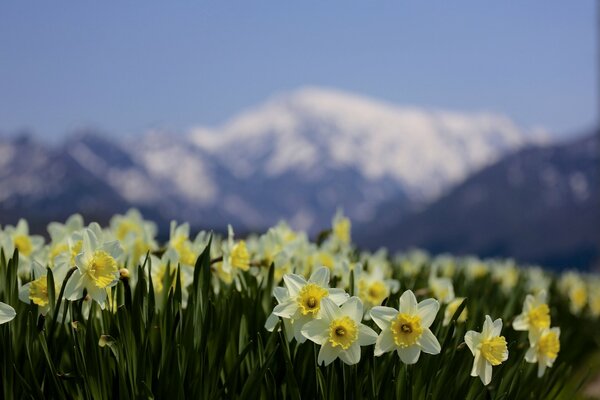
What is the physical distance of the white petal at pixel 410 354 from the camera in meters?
3.42

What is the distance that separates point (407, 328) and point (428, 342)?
12 cm

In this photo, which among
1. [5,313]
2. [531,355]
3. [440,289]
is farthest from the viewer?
[440,289]

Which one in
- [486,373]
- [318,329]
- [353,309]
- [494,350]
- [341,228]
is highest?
[353,309]

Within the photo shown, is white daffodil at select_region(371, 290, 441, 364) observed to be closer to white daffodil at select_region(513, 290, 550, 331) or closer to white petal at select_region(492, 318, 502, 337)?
white petal at select_region(492, 318, 502, 337)

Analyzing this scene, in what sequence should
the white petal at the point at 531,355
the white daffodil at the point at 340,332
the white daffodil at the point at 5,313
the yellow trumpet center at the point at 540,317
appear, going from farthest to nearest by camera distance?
the yellow trumpet center at the point at 540,317 → the white petal at the point at 531,355 → the white daffodil at the point at 340,332 → the white daffodil at the point at 5,313

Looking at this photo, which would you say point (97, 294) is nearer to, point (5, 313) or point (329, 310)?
point (5, 313)

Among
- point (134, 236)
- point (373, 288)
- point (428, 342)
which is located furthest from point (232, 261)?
point (428, 342)

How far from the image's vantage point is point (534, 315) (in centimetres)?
455

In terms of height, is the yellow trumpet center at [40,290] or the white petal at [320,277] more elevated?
the white petal at [320,277]

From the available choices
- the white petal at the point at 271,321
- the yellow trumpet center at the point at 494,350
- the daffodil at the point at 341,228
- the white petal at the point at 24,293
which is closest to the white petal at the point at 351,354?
the white petal at the point at 271,321

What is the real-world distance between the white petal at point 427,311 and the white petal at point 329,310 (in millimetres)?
410

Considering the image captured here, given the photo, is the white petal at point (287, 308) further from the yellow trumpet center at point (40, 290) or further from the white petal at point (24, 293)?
the white petal at point (24, 293)

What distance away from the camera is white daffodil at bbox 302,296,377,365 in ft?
11.0

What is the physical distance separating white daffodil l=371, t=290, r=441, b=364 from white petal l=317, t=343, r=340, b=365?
20cm
